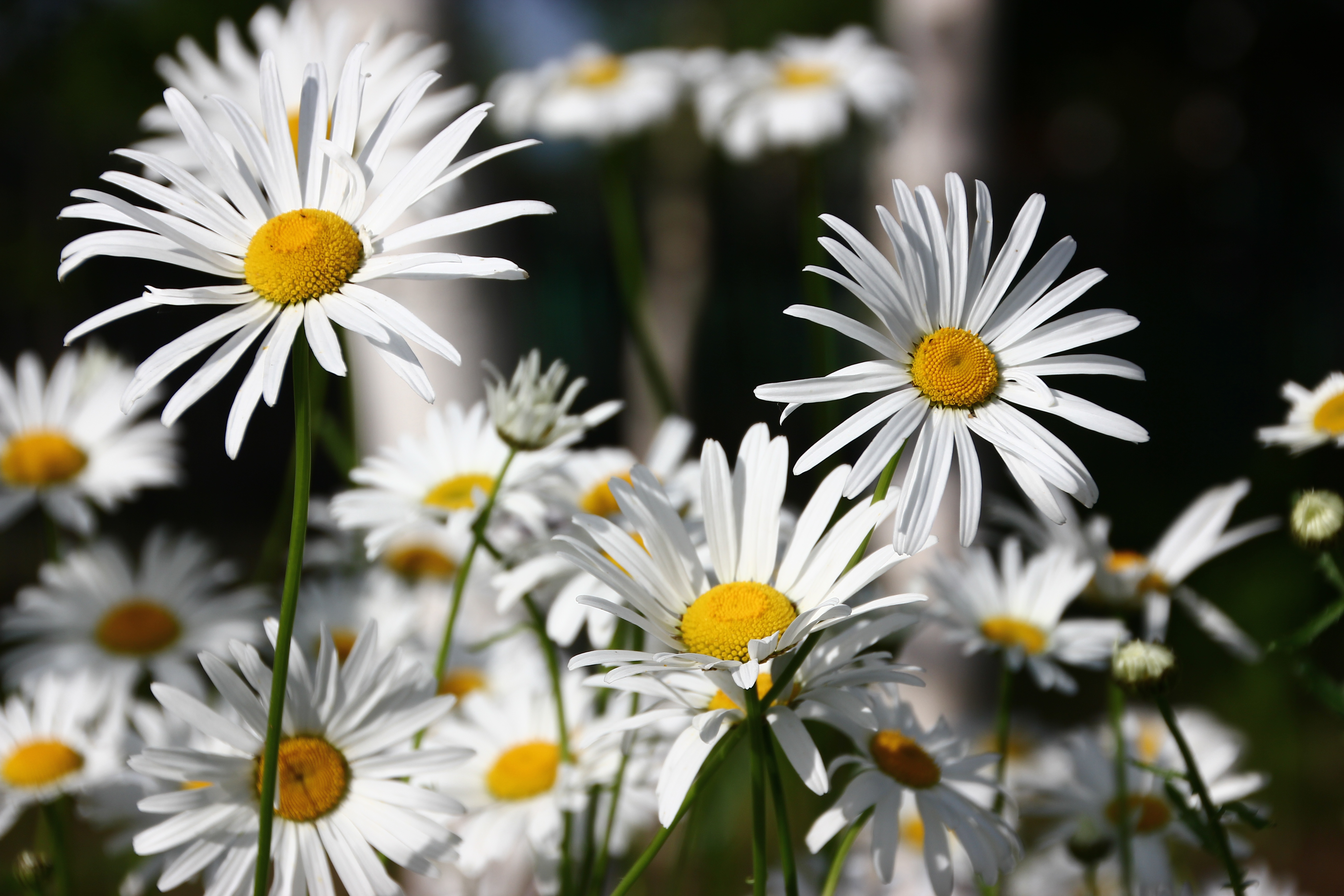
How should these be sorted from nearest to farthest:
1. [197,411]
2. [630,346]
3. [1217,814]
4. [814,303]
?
1. [1217,814]
2. [814,303]
3. [630,346]
4. [197,411]

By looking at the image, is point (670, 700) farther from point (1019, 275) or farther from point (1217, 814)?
point (1019, 275)

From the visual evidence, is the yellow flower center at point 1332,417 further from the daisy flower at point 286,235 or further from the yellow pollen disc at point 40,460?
the yellow pollen disc at point 40,460

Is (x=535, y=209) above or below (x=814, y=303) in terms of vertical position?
below

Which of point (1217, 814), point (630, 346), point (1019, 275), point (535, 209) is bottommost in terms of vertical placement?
point (1217, 814)

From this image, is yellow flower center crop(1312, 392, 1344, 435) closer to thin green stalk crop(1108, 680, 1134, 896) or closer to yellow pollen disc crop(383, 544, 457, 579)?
thin green stalk crop(1108, 680, 1134, 896)

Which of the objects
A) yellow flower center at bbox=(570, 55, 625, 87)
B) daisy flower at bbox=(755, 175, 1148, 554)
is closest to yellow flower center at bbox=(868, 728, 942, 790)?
daisy flower at bbox=(755, 175, 1148, 554)

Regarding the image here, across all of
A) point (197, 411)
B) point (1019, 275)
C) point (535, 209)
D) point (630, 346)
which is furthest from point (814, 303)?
point (197, 411)
